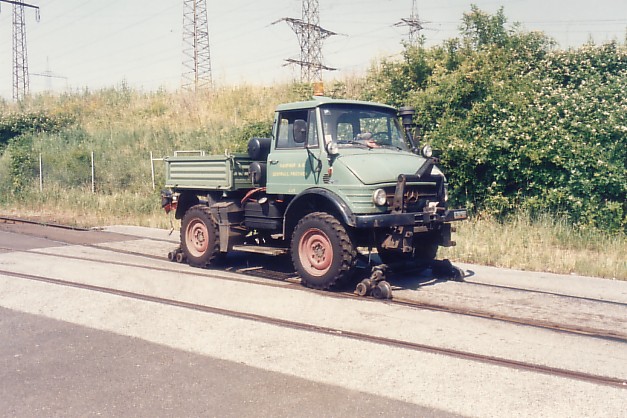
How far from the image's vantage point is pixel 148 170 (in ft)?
83.8

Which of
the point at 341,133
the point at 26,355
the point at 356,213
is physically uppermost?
the point at 341,133

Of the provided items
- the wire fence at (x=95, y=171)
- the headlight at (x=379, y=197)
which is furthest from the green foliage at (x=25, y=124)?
the headlight at (x=379, y=197)

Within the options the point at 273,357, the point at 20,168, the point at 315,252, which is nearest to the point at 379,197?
the point at 315,252

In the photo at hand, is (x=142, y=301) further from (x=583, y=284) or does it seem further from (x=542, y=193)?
(x=542, y=193)

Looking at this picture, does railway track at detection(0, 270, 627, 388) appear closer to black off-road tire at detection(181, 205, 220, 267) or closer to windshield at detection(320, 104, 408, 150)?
black off-road tire at detection(181, 205, 220, 267)

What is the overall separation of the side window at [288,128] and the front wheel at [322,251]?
1.33 m

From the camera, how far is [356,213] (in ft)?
27.7

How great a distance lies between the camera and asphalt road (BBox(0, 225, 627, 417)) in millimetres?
4727

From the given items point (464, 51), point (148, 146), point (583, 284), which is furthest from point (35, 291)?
point (148, 146)

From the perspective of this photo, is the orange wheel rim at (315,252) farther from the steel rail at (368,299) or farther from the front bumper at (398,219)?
the front bumper at (398,219)

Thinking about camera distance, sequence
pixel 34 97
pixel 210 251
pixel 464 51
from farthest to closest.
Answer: pixel 34 97
pixel 464 51
pixel 210 251

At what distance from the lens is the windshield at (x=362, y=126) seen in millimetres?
9188

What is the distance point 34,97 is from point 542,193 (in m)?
35.8

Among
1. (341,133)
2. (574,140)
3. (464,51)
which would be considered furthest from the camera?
(464,51)
